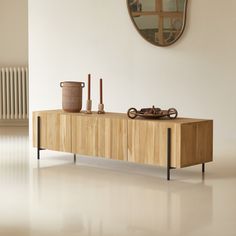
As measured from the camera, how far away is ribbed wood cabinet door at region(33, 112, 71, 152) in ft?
18.5

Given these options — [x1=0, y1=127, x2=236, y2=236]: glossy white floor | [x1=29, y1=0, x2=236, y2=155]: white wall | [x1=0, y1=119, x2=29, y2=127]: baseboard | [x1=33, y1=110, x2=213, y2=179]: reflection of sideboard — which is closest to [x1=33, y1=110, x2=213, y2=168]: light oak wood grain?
[x1=33, y1=110, x2=213, y2=179]: reflection of sideboard

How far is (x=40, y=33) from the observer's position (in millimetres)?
7453

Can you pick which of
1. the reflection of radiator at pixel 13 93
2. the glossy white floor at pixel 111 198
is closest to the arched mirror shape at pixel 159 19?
the glossy white floor at pixel 111 198

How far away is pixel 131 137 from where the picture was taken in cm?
510

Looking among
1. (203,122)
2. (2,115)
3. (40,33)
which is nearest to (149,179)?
(203,122)

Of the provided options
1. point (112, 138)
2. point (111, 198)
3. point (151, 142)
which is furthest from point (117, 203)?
point (112, 138)

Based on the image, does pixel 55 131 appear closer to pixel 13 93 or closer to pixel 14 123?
pixel 13 93

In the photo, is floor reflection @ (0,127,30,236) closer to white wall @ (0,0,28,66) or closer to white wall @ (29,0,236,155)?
white wall @ (29,0,236,155)

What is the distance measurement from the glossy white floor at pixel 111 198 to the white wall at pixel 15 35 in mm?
3369

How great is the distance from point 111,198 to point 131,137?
95 centimetres

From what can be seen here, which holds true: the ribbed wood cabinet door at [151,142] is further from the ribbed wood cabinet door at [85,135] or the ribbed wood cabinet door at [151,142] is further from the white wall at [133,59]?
the white wall at [133,59]

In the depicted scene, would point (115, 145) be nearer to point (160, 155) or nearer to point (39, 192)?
point (160, 155)

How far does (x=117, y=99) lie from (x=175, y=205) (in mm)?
3340

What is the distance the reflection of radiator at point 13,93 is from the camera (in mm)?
8961
